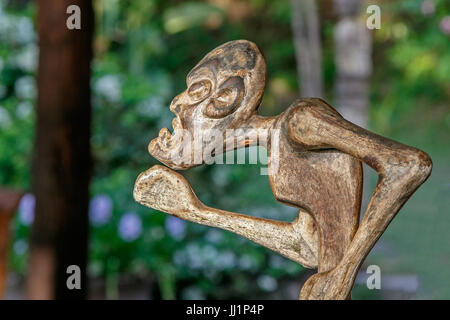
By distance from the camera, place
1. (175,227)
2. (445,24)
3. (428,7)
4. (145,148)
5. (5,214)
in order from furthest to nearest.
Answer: (428,7), (445,24), (145,148), (175,227), (5,214)

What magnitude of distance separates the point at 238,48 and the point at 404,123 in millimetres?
3890

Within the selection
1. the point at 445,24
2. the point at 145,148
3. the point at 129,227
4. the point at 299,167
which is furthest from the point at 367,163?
the point at 445,24

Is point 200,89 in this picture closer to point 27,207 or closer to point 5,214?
point 5,214

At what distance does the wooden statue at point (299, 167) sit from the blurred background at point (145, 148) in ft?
2.84

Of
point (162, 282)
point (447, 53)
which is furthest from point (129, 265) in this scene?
point (447, 53)

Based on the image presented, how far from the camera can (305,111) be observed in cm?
84

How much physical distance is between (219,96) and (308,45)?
3.45 meters

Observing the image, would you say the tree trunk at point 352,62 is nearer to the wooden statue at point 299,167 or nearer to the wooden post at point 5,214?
the wooden post at point 5,214

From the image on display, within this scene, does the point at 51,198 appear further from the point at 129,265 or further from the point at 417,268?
the point at 417,268

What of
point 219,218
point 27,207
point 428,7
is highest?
point 428,7

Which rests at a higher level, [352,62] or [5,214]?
[352,62]

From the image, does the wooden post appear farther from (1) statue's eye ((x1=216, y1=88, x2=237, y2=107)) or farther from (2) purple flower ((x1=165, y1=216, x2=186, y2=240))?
(1) statue's eye ((x1=216, y1=88, x2=237, y2=107))

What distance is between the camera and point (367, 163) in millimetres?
788

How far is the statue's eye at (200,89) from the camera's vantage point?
0.88m
